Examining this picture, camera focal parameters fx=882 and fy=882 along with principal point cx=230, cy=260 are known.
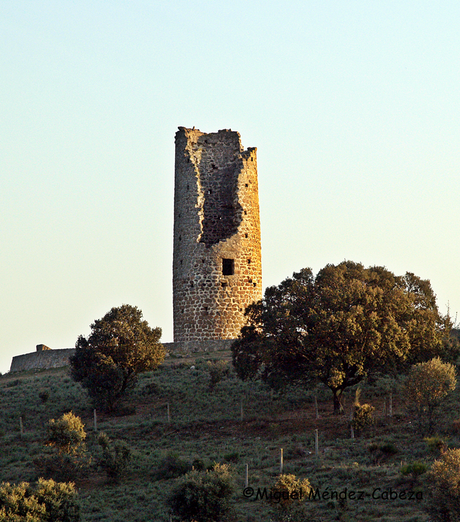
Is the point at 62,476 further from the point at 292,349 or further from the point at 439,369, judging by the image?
the point at 439,369

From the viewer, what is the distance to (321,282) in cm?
3167

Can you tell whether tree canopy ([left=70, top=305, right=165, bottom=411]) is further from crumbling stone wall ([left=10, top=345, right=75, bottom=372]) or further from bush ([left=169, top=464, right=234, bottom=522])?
bush ([left=169, top=464, right=234, bottom=522])

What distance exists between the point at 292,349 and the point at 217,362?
814 cm

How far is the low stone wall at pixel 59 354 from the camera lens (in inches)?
1666

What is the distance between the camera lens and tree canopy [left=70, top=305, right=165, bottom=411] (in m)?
33.7

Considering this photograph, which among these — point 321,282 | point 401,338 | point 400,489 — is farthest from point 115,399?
point 400,489

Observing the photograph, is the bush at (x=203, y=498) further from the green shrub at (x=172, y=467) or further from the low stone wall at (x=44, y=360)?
the low stone wall at (x=44, y=360)

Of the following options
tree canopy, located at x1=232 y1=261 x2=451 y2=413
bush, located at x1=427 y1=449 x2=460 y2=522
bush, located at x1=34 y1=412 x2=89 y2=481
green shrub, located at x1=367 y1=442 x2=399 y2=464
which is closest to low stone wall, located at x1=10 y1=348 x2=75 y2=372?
tree canopy, located at x1=232 y1=261 x2=451 y2=413

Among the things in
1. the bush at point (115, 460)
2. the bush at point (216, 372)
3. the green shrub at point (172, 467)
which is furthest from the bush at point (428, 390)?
the bush at point (216, 372)

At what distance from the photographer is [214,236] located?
144 ft

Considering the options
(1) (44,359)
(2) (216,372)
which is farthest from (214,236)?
(1) (44,359)

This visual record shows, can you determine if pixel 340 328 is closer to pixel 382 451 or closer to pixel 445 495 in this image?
pixel 382 451

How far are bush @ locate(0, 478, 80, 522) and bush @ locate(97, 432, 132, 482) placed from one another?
12.3 feet

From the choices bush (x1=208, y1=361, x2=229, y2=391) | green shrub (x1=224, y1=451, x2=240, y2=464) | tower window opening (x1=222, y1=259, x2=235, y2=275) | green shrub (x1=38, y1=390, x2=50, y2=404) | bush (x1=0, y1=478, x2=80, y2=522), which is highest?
tower window opening (x1=222, y1=259, x2=235, y2=275)
